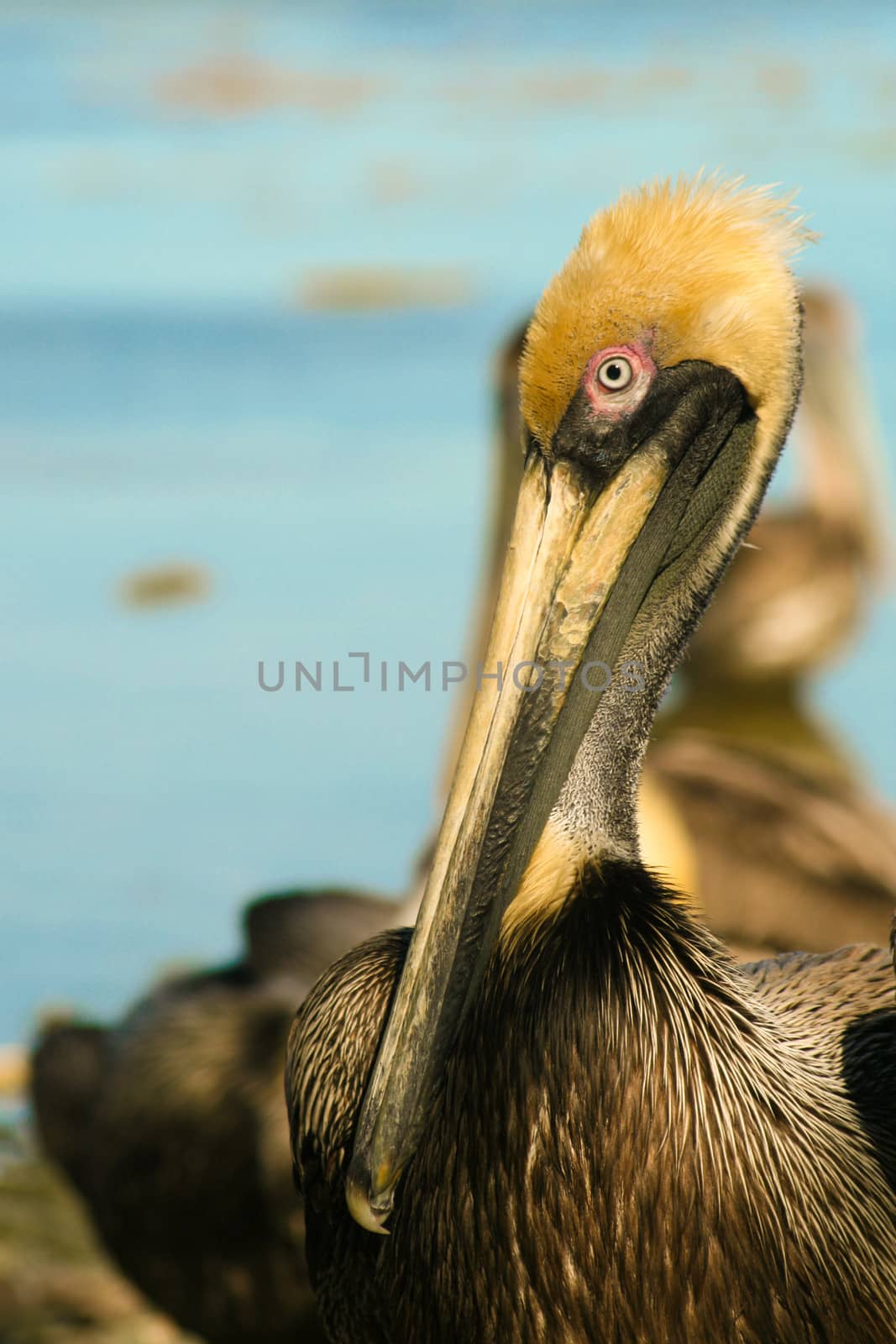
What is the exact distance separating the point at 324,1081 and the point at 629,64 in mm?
9712

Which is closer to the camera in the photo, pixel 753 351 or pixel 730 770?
pixel 753 351

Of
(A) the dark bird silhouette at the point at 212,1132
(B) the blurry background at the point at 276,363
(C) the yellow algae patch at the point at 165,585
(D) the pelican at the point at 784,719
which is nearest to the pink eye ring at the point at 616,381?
(D) the pelican at the point at 784,719

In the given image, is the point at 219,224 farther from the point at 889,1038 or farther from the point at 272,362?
the point at 889,1038

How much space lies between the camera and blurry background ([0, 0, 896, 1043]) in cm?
468

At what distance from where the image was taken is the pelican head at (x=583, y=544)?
1.78 metres

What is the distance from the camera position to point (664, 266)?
5.95 ft

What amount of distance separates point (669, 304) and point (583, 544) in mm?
246

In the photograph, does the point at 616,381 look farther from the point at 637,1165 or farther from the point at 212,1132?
the point at 212,1132

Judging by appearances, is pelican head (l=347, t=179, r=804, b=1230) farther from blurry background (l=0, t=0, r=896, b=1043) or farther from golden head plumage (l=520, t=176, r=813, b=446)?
blurry background (l=0, t=0, r=896, b=1043)

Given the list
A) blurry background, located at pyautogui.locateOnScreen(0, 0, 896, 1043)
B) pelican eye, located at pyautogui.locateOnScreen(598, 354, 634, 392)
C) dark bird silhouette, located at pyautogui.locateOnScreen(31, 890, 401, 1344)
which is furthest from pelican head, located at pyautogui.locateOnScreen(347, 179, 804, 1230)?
blurry background, located at pyautogui.locateOnScreen(0, 0, 896, 1043)

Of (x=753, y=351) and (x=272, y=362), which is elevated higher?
(x=272, y=362)

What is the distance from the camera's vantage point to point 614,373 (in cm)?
179

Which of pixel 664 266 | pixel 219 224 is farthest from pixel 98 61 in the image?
pixel 664 266

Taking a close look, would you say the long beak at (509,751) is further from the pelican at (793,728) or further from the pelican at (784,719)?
the pelican at (793,728)
